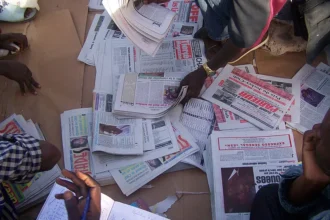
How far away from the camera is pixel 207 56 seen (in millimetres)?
1317

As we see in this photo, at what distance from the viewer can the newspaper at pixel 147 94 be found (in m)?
1.16

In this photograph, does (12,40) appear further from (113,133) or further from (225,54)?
(225,54)

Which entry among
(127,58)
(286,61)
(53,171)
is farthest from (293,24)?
(53,171)

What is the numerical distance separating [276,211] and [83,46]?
916 mm

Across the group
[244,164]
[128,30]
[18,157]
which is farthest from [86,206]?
[128,30]

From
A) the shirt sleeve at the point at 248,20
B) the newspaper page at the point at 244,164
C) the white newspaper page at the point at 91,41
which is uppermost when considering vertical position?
the shirt sleeve at the point at 248,20

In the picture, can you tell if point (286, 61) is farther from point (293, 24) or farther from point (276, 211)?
point (276, 211)

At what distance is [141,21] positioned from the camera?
1.15 metres

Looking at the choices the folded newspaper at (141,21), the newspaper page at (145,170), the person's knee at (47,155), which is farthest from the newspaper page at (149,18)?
the person's knee at (47,155)

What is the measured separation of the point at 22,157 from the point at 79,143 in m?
0.36

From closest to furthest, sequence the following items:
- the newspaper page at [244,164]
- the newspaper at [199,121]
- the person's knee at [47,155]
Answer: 1. the person's knee at [47,155]
2. the newspaper page at [244,164]
3. the newspaper at [199,121]

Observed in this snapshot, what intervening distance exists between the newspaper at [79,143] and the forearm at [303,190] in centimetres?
53

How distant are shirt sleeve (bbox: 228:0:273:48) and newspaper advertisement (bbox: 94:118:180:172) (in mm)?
373

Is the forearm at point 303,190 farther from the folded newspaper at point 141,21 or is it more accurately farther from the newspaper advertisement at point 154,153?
the folded newspaper at point 141,21
